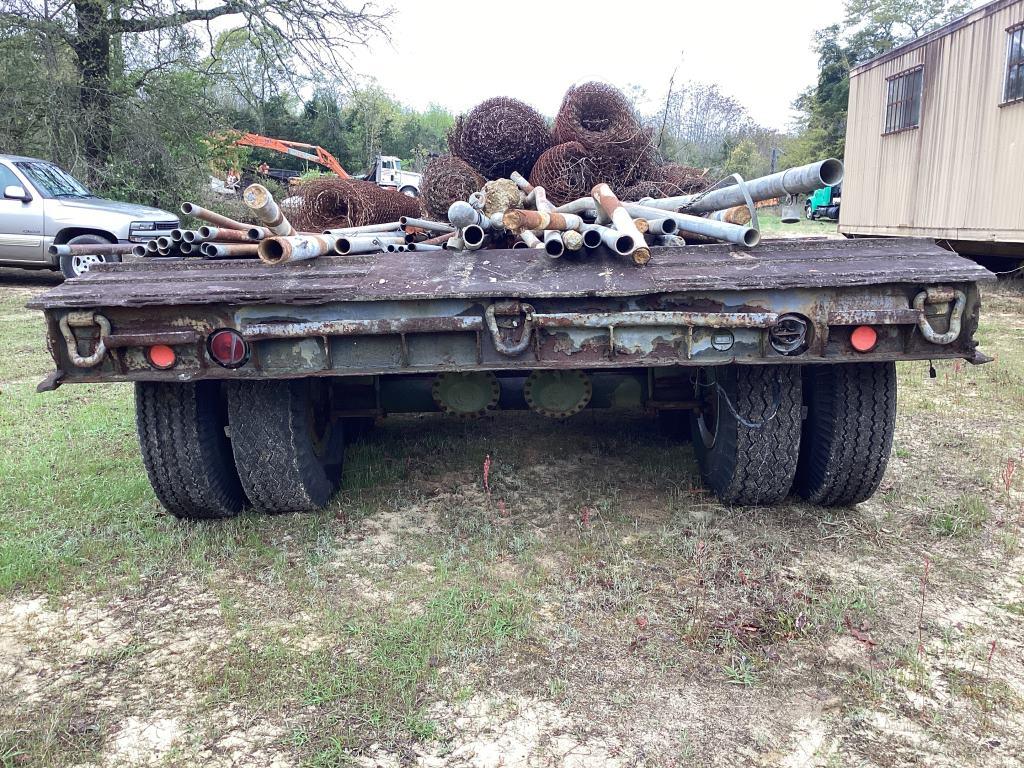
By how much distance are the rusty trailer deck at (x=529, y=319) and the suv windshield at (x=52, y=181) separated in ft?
33.1

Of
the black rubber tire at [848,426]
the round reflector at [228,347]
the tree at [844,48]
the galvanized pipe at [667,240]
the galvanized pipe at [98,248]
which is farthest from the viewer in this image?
the tree at [844,48]

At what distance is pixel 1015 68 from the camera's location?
9938 mm

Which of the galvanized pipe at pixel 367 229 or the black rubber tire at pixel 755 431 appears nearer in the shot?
the black rubber tire at pixel 755 431

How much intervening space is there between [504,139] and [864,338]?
2.94 metres

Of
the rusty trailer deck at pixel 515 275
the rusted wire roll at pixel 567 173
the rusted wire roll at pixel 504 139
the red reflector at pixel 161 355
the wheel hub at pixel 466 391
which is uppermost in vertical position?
the rusted wire roll at pixel 504 139

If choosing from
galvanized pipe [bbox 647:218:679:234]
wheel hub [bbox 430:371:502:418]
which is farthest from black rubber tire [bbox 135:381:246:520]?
galvanized pipe [bbox 647:218:679:234]

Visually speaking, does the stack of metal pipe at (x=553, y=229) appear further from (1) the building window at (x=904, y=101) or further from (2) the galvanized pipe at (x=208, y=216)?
(1) the building window at (x=904, y=101)

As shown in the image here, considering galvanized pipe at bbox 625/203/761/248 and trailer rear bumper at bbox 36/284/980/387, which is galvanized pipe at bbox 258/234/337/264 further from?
galvanized pipe at bbox 625/203/761/248

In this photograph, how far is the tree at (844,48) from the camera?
118 feet

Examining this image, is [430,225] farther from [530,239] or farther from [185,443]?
[185,443]

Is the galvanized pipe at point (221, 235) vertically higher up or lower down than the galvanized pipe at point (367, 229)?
lower down

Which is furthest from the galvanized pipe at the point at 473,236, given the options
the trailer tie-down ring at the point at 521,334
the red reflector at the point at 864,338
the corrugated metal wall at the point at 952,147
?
the corrugated metal wall at the point at 952,147

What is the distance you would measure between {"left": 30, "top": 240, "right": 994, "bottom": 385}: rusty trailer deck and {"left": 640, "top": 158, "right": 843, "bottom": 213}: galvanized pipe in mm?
371

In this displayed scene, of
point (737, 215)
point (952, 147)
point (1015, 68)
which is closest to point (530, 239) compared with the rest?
point (737, 215)
